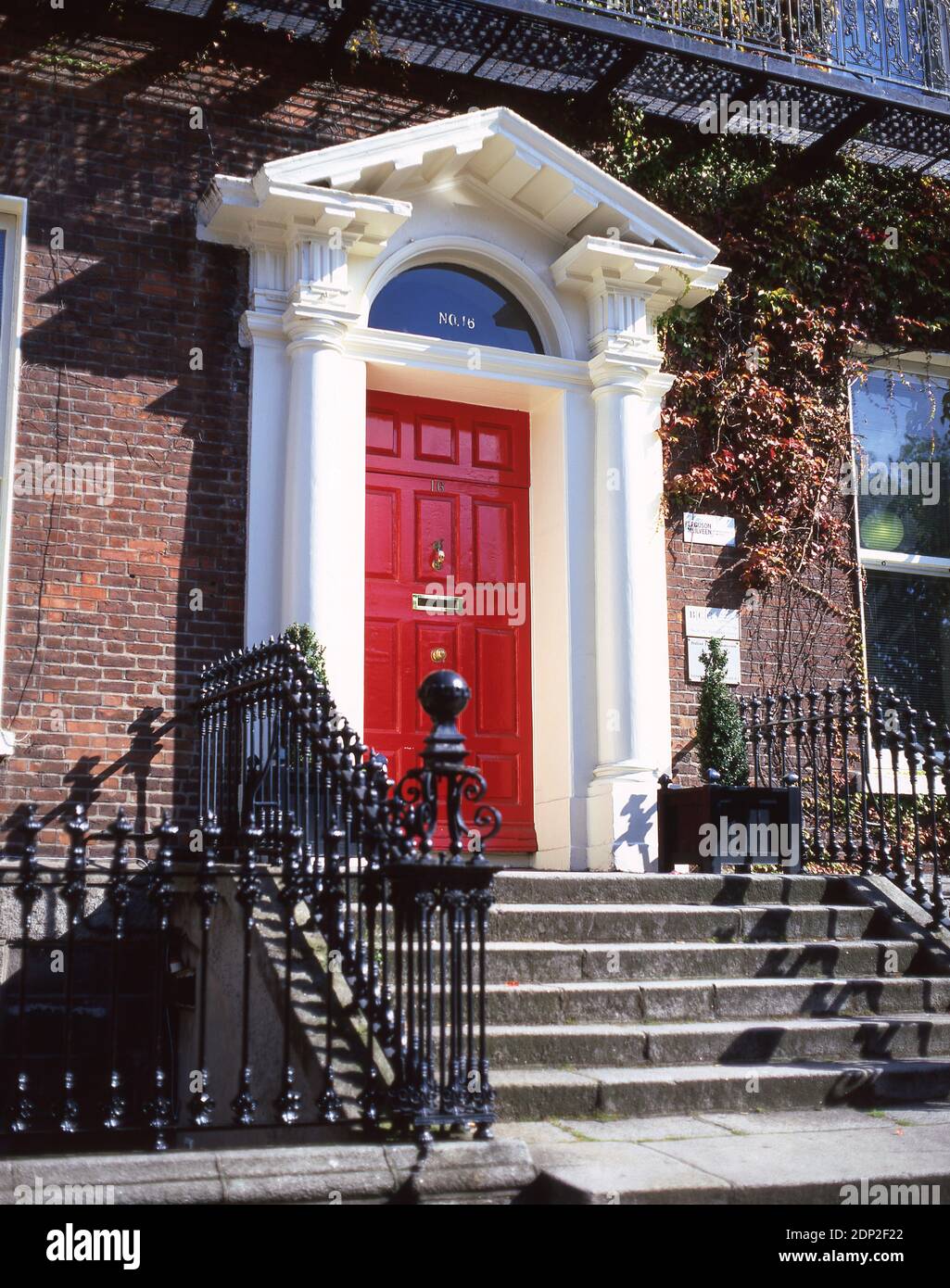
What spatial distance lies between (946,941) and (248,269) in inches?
213

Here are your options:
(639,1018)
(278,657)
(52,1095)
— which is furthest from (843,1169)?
(52,1095)

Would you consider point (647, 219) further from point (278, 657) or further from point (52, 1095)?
point (52, 1095)

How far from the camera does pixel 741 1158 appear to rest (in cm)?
423

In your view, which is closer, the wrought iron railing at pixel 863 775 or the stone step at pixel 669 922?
the stone step at pixel 669 922

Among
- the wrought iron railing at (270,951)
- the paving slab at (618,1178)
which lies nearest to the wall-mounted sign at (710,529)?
the wrought iron railing at (270,951)

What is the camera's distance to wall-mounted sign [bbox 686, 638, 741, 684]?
8.79m

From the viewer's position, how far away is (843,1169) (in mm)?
4094

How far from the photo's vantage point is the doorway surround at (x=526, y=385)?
774 cm

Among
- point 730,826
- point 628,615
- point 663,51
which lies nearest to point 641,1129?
point 730,826

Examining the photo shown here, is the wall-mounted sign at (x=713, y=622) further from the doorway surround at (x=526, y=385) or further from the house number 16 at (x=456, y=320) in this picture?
the house number 16 at (x=456, y=320)

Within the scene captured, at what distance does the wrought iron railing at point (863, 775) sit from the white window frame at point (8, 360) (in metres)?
4.43

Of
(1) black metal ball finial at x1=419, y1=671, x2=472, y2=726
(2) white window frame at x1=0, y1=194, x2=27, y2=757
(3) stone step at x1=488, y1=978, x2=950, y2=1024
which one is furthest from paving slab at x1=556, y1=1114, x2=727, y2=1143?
(2) white window frame at x1=0, y1=194, x2=27, y2=757

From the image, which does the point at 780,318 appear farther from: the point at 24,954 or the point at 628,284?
the point at 24,954
